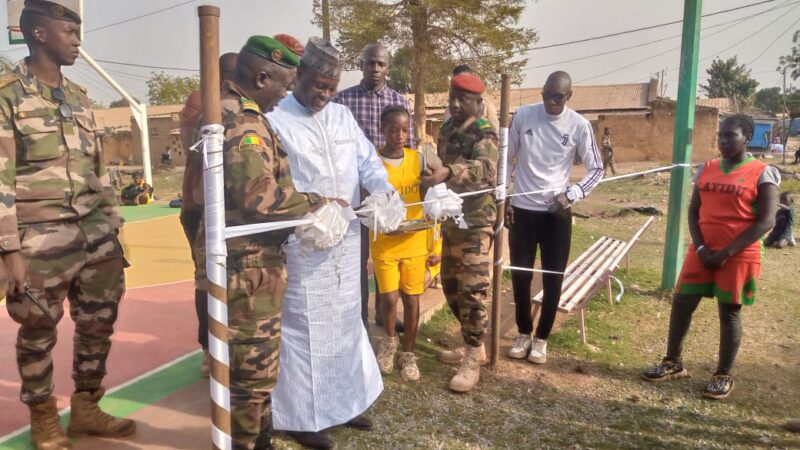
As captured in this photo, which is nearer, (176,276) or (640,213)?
(176,276)

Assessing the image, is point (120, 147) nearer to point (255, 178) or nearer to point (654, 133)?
point (654, 133)

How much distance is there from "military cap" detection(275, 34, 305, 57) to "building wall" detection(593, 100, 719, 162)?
26174 millimetres

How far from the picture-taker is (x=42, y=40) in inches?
99.3

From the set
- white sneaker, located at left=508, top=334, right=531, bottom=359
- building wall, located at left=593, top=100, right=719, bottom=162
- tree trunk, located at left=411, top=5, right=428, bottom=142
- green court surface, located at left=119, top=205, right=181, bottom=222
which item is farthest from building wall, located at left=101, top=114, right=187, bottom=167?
white sneaker, located at left=508, top=334, right=531, bottom=359

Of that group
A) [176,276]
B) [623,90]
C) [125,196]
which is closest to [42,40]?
[176,276]

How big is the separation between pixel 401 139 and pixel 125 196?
12009mm

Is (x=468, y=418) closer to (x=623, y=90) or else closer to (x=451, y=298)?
(x=451, y=298)

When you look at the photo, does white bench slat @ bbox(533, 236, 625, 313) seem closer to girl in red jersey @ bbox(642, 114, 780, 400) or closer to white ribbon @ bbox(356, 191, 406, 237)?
girl in red jersey @ bbox(642, 114, 780, 400)

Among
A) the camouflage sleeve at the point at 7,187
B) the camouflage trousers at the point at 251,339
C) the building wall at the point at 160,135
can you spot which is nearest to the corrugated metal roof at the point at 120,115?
the building wall at the point at 160,135

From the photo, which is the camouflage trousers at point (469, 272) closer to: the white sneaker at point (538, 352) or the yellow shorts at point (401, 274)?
the yellow shorts at point (401, 274)

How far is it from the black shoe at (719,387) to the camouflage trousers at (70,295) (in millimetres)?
3539

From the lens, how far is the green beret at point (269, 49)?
235cm

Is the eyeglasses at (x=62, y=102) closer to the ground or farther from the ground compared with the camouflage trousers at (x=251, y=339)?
farther from the ground

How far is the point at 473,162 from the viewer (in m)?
3.42
